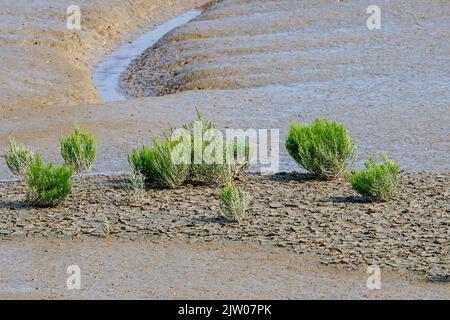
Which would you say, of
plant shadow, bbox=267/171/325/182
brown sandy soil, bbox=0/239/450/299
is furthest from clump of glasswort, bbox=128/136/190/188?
brown sandy soil, bbox=0/239/450/299

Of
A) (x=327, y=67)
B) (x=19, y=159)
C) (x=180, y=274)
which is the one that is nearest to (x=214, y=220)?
(x=180, y=274)

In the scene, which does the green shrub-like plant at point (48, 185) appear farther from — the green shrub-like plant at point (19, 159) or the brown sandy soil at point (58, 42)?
the brown sandy soil at point (58, 42)

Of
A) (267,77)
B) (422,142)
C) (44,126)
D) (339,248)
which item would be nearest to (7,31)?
(267,77)

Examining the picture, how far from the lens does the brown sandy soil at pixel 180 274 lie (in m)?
10.5

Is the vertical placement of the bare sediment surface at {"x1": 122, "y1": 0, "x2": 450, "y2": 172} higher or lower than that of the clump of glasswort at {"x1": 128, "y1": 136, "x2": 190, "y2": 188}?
higher

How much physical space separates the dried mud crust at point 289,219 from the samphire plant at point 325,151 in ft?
0.64

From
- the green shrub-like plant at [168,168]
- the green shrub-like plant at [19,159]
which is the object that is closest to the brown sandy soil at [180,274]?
the green shrub-like plant at [168,168]

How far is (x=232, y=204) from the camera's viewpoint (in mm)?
12641

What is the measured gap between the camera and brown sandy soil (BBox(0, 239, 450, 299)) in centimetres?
1050

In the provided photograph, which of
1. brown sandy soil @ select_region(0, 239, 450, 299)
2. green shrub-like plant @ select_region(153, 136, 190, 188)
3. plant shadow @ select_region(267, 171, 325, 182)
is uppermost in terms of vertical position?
green shrub-like plant @ select_region(153, 136, 190, 188)

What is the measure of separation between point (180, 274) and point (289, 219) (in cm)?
205

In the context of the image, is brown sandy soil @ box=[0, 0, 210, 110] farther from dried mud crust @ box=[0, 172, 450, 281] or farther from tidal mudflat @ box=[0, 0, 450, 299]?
dried mud crust @ box=[0, 172, 450, 281]

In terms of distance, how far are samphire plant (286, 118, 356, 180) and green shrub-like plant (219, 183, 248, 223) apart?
76.7 inches
